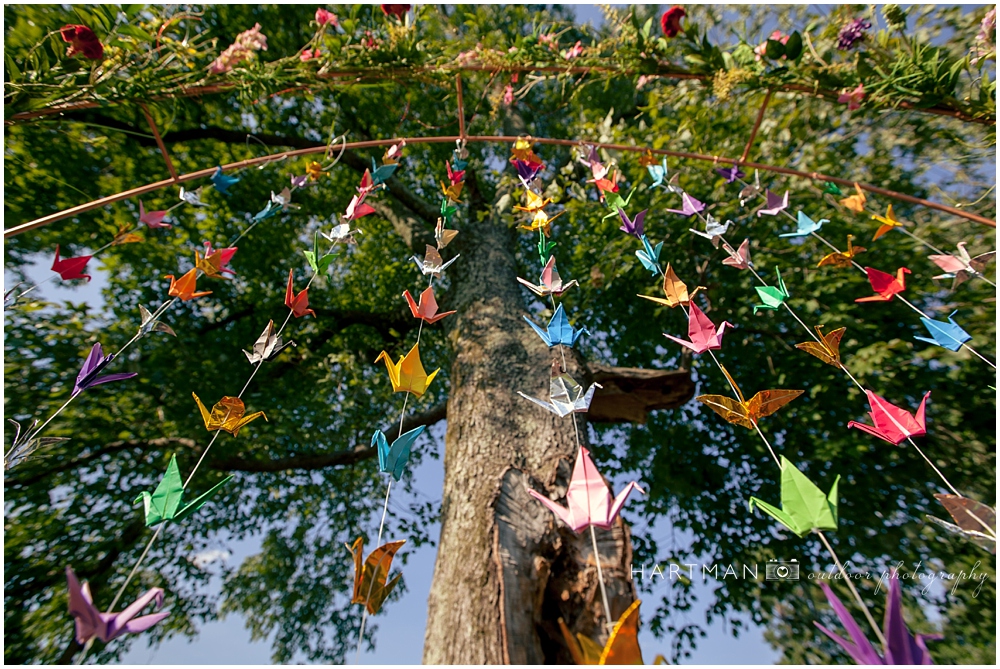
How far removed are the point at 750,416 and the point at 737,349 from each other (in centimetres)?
302

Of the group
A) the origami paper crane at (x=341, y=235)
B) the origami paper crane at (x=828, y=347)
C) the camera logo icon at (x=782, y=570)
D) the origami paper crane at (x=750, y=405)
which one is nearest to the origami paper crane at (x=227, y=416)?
the origami paper crane at (x=341, y=235)

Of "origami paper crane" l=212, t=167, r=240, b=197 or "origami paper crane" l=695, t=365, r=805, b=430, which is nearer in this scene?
"origami paper crane" l=695, t=365, r=805, b=430

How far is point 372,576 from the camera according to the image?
2.89 feet

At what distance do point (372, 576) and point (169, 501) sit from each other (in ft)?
1.31

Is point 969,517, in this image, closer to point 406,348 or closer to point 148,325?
point 148,325

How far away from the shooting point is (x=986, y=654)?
2.98 meters

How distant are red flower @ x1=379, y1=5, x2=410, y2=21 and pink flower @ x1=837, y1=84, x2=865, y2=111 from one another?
5.21 feet

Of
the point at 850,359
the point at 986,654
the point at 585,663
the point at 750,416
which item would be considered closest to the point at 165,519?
the point at 585,663

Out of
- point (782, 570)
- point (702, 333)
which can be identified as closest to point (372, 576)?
point (702, 333)

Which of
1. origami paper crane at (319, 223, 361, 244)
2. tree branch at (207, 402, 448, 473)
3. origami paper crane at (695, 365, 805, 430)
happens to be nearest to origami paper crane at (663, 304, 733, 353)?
origami paper crane at (695, 365, 805, 430)

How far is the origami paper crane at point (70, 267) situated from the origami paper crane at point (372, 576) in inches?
45.8

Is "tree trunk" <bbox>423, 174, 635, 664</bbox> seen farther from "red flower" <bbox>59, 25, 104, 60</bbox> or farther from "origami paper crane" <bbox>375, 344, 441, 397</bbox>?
"red flower" <bbox>59, 25, 104, 60</bbox>

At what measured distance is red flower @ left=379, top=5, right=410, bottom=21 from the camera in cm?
175

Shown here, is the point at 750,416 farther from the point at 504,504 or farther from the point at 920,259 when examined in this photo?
the point at 920,259
